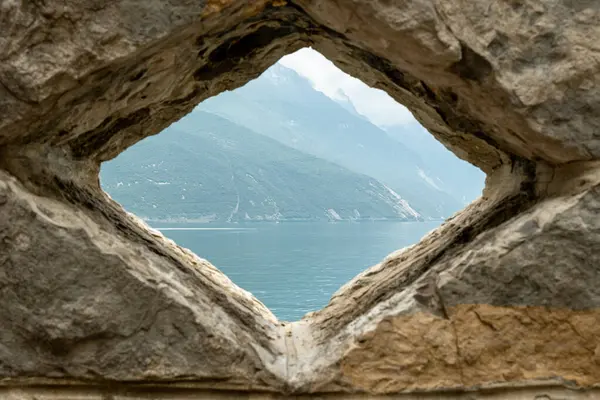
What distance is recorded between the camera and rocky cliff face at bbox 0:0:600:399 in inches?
75.0

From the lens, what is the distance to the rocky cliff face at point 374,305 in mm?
1905

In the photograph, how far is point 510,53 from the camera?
197 centimetres

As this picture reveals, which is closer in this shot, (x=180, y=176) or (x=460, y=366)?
(x=460, y=366)

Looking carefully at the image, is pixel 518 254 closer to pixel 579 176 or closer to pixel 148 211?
pixel 579 176

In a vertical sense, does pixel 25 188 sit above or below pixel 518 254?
above

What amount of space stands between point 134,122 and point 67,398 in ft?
4.20

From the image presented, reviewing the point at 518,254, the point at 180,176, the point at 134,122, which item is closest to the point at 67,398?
the point at 134,122

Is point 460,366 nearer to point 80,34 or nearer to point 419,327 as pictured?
point 419,327

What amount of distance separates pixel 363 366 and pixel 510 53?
1302 mm

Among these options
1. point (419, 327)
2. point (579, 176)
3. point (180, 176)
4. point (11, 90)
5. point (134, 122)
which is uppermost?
point (180, 176)

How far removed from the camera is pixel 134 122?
8.81ft

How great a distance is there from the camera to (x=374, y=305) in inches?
94.9

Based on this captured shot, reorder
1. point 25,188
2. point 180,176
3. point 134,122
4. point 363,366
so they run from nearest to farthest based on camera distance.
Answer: point 25,188 < point 363,366 < point 134,122 < point 180,176

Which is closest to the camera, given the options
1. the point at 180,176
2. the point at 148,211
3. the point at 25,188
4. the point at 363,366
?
the point at 25,188
